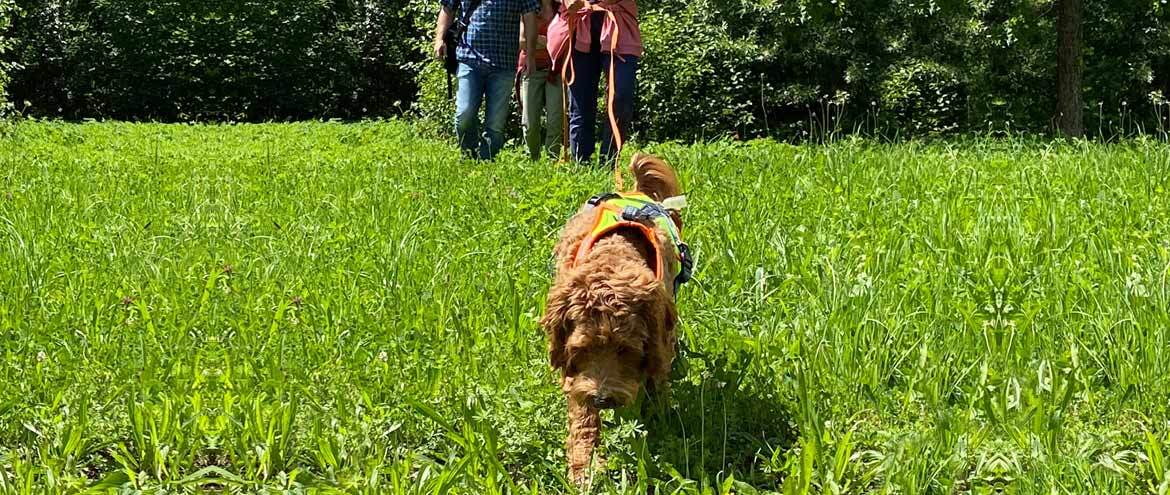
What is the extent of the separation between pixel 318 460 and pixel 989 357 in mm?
2169

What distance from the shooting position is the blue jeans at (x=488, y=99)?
762 cm

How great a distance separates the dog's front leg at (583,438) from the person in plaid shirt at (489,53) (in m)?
4.89

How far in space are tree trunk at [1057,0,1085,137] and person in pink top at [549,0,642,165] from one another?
21.6 feet

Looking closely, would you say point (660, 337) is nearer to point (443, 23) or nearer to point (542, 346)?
point (542, 346)

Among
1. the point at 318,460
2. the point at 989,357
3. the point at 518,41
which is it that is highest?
the point at 518,41

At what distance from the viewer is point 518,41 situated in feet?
25.1

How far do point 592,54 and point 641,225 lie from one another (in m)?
4.23

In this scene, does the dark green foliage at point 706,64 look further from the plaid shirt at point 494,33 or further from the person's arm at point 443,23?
the person's arm at point 443,23

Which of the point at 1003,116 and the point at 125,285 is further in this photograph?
the point at 1003,116

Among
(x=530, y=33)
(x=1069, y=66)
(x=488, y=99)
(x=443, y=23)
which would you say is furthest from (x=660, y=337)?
(x=1069, y=66)

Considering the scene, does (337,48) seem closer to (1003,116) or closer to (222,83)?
(222,83)

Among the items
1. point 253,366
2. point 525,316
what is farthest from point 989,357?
point 253,366

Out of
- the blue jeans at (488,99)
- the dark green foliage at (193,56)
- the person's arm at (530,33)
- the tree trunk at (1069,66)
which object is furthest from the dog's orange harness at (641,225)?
the dark green foliage at (193,56)

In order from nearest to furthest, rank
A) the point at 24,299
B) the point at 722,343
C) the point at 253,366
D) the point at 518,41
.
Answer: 1. the point at 253,366
2. the point at 722,343
3. the point at 24,299
4. the point at 518,41
